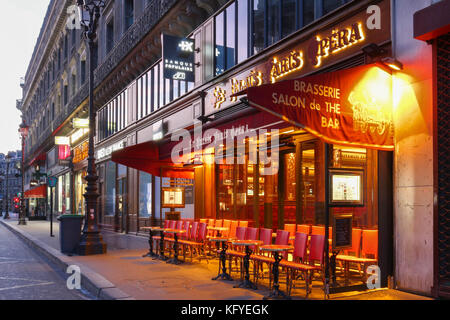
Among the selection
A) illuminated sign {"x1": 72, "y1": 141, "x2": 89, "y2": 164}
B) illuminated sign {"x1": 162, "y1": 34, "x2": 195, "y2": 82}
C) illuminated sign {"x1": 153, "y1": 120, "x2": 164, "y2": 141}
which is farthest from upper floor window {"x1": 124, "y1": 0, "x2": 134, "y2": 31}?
illuminated sign {"x1": 72, "y1": 141, "x2": 89, "y2": 164}

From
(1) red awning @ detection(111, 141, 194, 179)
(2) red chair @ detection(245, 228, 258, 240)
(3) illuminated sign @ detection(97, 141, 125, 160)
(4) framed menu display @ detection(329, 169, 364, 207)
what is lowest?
(2) red chair @ detection(245, 228, 258, 240)

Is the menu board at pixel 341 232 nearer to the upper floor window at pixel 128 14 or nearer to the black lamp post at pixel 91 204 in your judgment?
the black lamp post at pixel 91 204

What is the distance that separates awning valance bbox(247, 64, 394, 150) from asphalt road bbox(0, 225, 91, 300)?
4759 millimetres

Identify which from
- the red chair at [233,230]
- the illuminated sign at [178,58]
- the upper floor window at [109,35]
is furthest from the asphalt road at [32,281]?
the upper floor window at [109,35]

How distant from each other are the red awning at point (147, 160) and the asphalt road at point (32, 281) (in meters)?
3.91

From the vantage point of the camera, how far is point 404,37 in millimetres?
8172

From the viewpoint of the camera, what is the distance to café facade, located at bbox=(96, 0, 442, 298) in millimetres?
7691

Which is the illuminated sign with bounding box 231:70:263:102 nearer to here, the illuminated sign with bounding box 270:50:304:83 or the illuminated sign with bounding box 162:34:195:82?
the illuminated sign with bounding box 270:50:304:83

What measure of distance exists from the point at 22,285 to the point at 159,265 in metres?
3.16

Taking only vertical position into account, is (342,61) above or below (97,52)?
below

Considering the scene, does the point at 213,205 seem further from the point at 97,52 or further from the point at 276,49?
the point at 97,52

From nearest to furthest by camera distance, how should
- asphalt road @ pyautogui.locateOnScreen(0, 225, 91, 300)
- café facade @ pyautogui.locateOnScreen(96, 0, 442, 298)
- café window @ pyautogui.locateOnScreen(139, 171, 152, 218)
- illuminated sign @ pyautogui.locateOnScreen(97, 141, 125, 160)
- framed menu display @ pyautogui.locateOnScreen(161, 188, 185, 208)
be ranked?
café facade @ pyautogui.locateOnScreen(96, 0, 442, 298)
asphalt road @ pyautogui.locateOnScreen(0, 225, 91, 300)
framed menu display @ pyautogui.locateOnScreen(161, 188, 185, 208)
café window @ pyautogui.locateOnScreen(139, 171, 152, 218)
illuminated sign @ pyautogui.locateOnScreen(97, 141, 125, 160)

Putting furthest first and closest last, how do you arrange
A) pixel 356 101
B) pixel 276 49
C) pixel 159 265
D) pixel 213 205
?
pixel 213 205 → pixel 276 49 → pixel 159 265 → pixel 356 101
